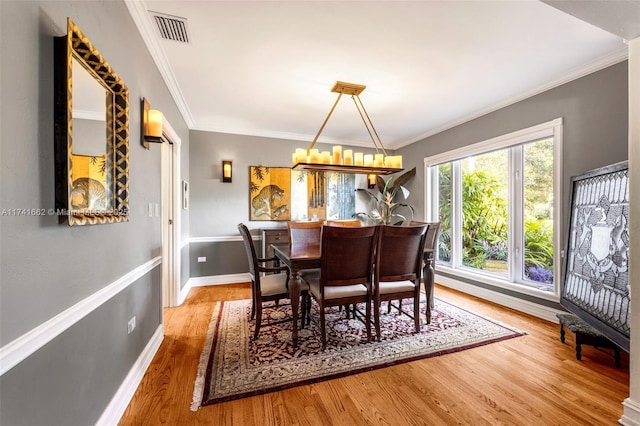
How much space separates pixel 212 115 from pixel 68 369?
3.45 metres

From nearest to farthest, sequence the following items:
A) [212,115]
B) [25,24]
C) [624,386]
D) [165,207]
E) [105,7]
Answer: [25,24]
[105,7]
[624,386]
[165,207]
[212,115]

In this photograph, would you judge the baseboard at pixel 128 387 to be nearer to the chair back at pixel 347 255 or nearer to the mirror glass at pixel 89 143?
the mirror glass at pixel 89 143

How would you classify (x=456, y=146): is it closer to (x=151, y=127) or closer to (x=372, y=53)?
(x=372, y=53)

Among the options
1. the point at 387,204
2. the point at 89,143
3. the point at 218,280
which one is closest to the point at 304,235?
the point at 218,280

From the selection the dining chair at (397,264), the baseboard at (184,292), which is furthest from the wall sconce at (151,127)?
the baseboard at (184,292)

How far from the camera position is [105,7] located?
1.43 meters

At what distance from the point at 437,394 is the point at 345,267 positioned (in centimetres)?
104

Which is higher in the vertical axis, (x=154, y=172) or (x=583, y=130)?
(x=583, y=130)

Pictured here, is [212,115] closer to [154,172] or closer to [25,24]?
[154,172]

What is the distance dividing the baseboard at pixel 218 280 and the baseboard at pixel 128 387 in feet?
6.62

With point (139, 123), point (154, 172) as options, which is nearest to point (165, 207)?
point (154, 172)

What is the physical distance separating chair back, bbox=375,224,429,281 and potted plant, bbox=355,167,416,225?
8.10 ft

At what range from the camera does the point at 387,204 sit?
4922 mm

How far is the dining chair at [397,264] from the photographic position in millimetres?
2326
